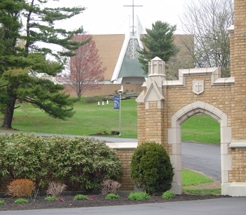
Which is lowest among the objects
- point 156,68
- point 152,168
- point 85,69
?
point 152,168

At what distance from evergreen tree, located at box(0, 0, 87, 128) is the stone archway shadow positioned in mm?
16547

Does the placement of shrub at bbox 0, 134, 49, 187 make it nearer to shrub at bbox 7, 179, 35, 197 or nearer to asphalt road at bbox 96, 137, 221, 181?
shrub at bbox 7, 179, 35, 197

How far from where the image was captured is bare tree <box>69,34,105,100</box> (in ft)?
219

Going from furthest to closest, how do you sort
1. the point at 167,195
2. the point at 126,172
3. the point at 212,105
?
1. the point at 126,172
2. the point at 212,105
3. the point at 167,195

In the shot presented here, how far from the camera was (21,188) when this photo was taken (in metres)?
16.4

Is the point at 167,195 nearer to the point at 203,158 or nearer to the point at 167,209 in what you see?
the point at 167,209

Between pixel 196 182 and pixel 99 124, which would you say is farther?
pixel 99 124

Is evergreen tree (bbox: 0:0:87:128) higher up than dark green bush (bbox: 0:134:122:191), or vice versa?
evergreen tree (bbox: 0:0:87:128)

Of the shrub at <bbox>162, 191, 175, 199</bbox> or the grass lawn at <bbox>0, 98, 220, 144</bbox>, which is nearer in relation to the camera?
the shrub at <bbox>162, 191, 175, 199</bbox>

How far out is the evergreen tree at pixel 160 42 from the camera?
62.3m

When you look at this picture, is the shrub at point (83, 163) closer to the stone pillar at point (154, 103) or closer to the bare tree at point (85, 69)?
the stone pillar at point (154, 103)

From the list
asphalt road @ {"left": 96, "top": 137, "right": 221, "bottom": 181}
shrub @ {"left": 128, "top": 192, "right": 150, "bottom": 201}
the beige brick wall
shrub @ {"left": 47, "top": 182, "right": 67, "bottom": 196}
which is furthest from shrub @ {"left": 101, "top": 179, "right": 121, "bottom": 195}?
asphalt road @ {"left": 96, "top": 137, "right": 221, "bottom": 181}

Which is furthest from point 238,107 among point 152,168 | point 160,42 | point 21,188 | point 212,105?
point 160,42

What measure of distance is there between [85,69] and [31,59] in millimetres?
32341
